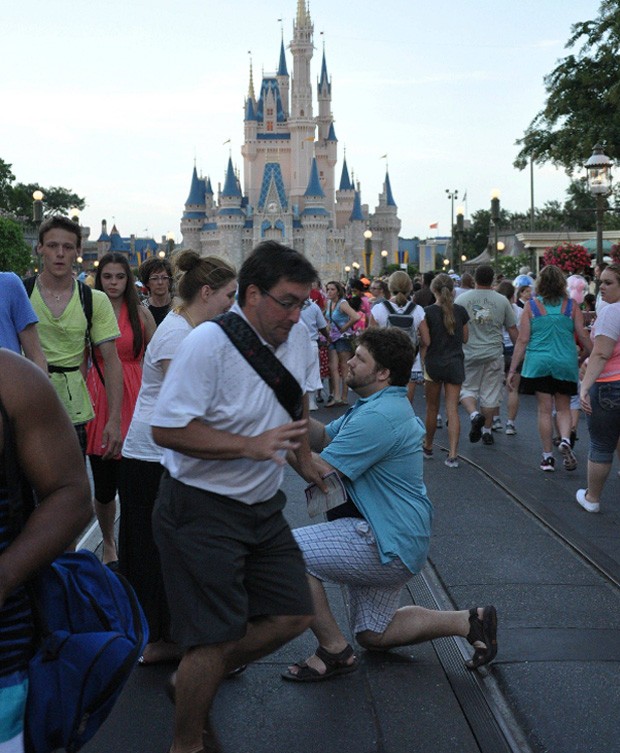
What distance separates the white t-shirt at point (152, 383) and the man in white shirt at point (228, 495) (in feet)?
3.56

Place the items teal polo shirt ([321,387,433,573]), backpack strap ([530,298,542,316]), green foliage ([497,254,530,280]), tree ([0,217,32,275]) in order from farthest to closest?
tree ([0,217,32,275]) < green foliage ([497,254,530,280]) < backpack strap ([530,298,542,316]) < teal polo shirt ([321,387,433,573])

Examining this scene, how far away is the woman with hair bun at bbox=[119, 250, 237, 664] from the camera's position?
439cm

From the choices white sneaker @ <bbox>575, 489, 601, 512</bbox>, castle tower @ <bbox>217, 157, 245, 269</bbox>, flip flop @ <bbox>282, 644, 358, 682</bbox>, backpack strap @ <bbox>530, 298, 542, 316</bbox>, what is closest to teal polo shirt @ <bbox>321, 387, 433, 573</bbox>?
flip flop @ <bbox>282, 644, 358, 682</bbox>

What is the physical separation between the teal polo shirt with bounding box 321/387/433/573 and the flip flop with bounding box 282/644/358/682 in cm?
47

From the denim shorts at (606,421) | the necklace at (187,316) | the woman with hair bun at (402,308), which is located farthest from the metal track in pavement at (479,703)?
the woman with hair bun at (402,308)

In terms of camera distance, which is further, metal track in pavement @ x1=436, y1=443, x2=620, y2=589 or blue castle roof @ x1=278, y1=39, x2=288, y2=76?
blue castle roof @ x1=278, y1=39, x2=288, y2=76

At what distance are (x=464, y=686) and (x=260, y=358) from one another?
1.84m

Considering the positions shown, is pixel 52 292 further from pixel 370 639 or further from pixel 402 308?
pixel 402 308

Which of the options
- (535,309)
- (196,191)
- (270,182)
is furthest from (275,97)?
(535,309)

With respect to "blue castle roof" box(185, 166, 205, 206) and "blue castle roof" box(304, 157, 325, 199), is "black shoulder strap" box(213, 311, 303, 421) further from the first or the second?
"blue castle roof" box(185, 166, 205, 206)

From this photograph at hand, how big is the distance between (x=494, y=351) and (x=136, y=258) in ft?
456

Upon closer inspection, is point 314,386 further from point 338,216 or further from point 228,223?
point 338,216

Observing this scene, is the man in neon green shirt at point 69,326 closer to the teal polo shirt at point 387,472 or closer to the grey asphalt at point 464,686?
the grey asphalt at point 464,686

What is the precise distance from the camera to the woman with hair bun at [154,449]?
4395 mm
